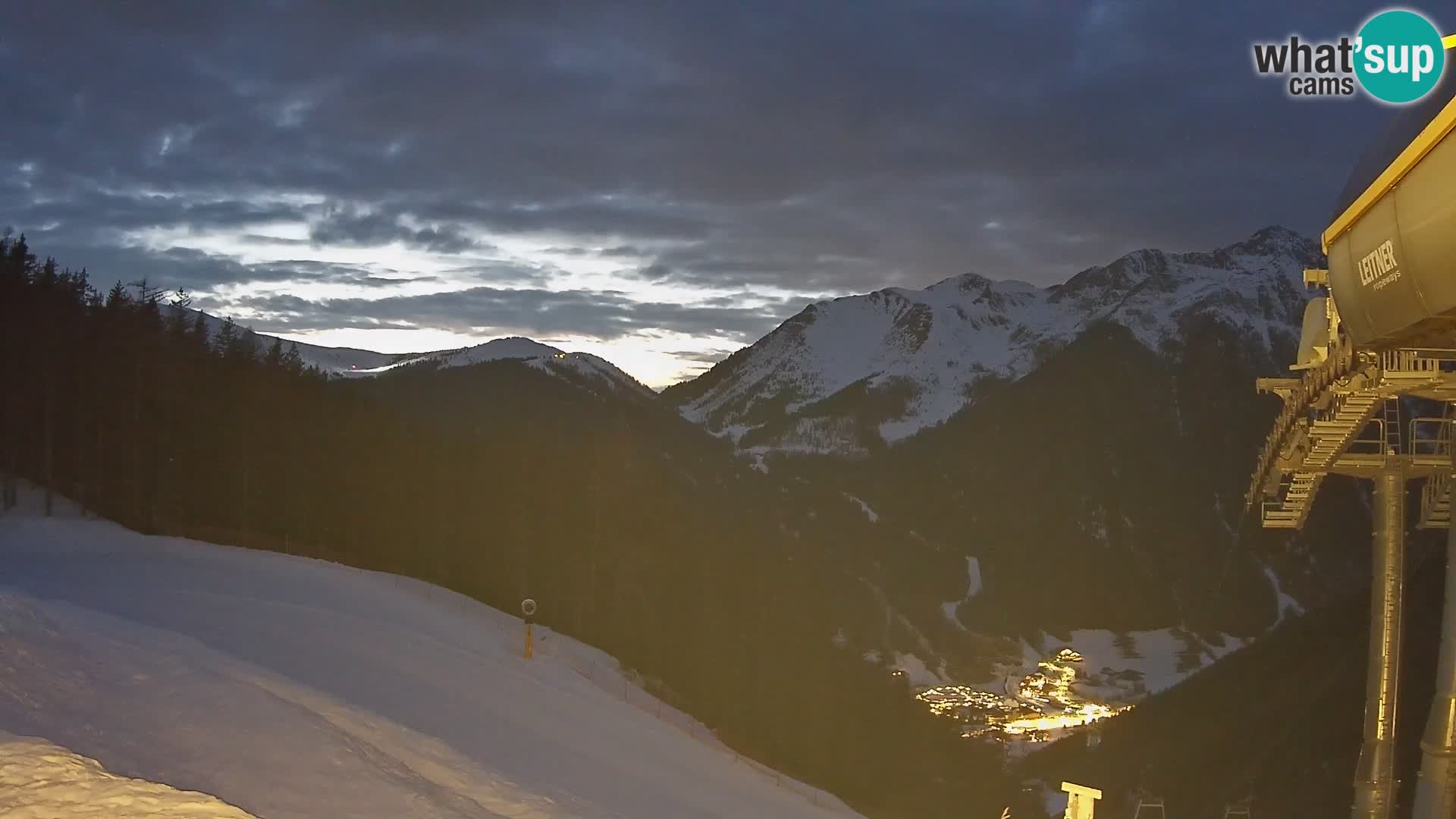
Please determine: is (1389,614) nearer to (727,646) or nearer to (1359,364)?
(1359,364)

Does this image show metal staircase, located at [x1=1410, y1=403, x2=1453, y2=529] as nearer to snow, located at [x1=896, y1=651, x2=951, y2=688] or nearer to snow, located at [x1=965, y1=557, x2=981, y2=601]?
snow, located at [x1=896, y1=651, x2=951, y2=688]

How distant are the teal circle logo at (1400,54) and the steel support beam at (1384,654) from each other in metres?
15.6

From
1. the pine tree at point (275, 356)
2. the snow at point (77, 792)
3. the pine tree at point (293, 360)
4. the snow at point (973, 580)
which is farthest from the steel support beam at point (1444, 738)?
the snow at point (973, 580)

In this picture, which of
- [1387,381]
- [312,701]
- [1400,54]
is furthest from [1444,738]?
[312,701]

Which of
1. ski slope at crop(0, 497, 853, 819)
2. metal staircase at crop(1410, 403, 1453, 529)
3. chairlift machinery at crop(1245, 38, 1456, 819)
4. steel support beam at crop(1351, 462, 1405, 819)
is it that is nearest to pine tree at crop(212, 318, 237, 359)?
ski slope at crop(0, 497, 853, 819)

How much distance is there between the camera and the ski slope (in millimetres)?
12086

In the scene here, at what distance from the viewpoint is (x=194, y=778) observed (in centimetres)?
1128

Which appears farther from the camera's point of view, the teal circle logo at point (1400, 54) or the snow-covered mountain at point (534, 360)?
the snow-covered mountain at point (534, 360)

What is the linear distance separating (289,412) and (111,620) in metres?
44.6

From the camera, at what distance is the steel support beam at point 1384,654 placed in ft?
66.8

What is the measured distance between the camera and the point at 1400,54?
8180mm

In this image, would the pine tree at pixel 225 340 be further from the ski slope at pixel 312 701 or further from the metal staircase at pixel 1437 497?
the metal staircase at pixel 1437 497

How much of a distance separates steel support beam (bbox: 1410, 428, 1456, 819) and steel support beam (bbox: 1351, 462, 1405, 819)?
9.35 feet

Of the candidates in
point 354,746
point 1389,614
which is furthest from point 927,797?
point 354,746
